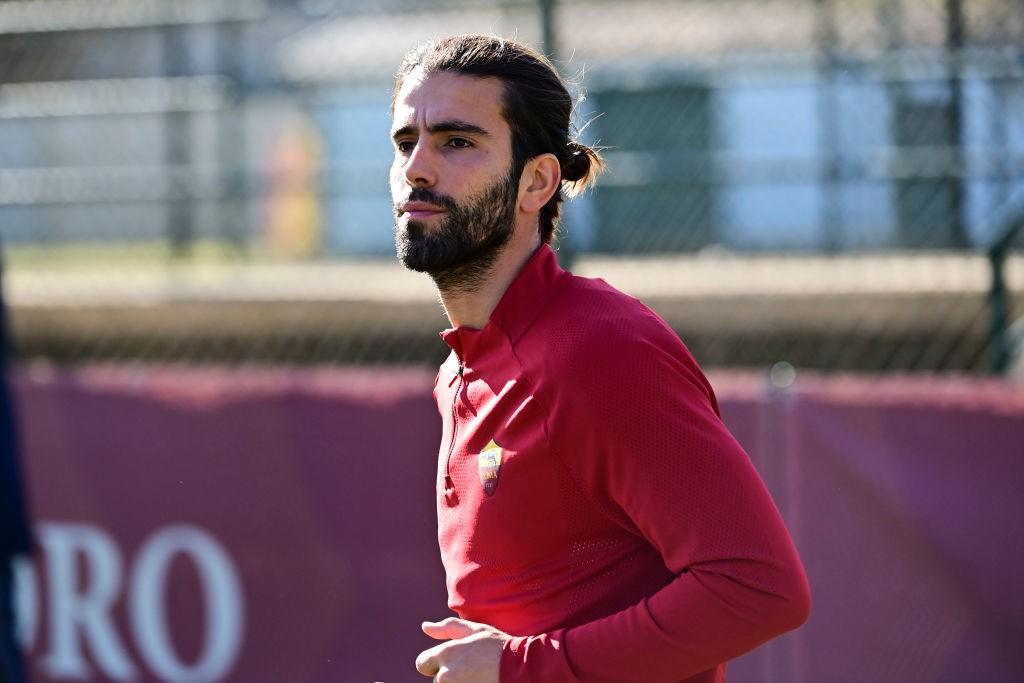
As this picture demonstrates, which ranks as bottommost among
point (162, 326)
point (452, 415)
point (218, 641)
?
point (218, 641)

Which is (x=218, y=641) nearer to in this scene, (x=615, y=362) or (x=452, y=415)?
(x=452, y=415)

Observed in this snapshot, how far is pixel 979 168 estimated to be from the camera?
6.39 metres

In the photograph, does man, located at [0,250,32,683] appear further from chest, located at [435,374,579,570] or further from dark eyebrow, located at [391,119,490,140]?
dark eyebrow, located at [391,119,490,140]

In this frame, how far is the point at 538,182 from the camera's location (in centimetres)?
254

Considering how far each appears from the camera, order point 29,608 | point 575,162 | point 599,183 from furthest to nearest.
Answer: point 599,183
point 29,608
point 575,162

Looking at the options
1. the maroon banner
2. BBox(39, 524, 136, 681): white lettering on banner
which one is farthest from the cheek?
BBox(39, 524, 136, 681): white lettering on banner

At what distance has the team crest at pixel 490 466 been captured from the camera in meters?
2.32

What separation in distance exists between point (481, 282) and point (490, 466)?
0.35 metres

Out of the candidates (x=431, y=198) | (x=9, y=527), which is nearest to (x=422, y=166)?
(x=431, y=198)

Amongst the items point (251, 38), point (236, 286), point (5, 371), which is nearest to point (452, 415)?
point (5, 371)

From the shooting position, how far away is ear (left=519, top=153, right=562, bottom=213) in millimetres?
2512

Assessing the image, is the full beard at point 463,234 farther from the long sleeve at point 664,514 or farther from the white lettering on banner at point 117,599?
the white lettering on banner at point 117,599

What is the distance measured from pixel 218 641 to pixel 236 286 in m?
2.25

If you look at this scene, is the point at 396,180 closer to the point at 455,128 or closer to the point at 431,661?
the point at 455,128
